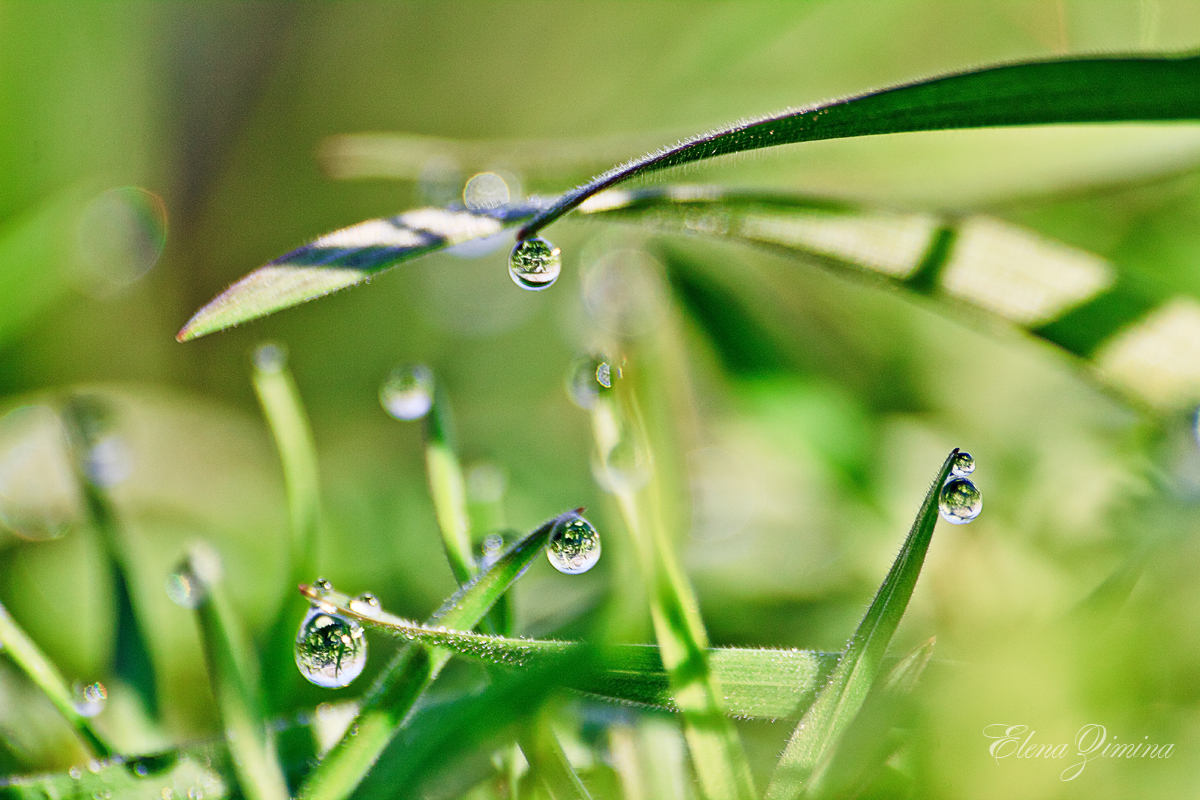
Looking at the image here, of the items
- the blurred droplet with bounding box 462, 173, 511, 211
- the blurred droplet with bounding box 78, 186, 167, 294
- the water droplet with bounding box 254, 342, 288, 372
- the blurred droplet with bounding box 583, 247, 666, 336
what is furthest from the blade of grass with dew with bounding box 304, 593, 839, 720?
the blurred droplet with bounding box 78, 186, 167, 294

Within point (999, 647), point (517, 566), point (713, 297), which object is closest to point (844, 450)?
point (713, 297)

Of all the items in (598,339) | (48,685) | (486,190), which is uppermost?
(486,190)

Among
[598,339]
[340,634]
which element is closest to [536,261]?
[340,634]

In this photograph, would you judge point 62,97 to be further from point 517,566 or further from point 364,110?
point 517,566

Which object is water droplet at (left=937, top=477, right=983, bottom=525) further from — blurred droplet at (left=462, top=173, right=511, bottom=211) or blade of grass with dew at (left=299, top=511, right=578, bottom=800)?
blurred droplet at (left=462, top=173, right=511, bottom=211)

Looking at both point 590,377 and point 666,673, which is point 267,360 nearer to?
point 590,377

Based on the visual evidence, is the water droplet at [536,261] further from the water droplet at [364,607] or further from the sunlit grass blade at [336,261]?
the water droplet at [364,607]
